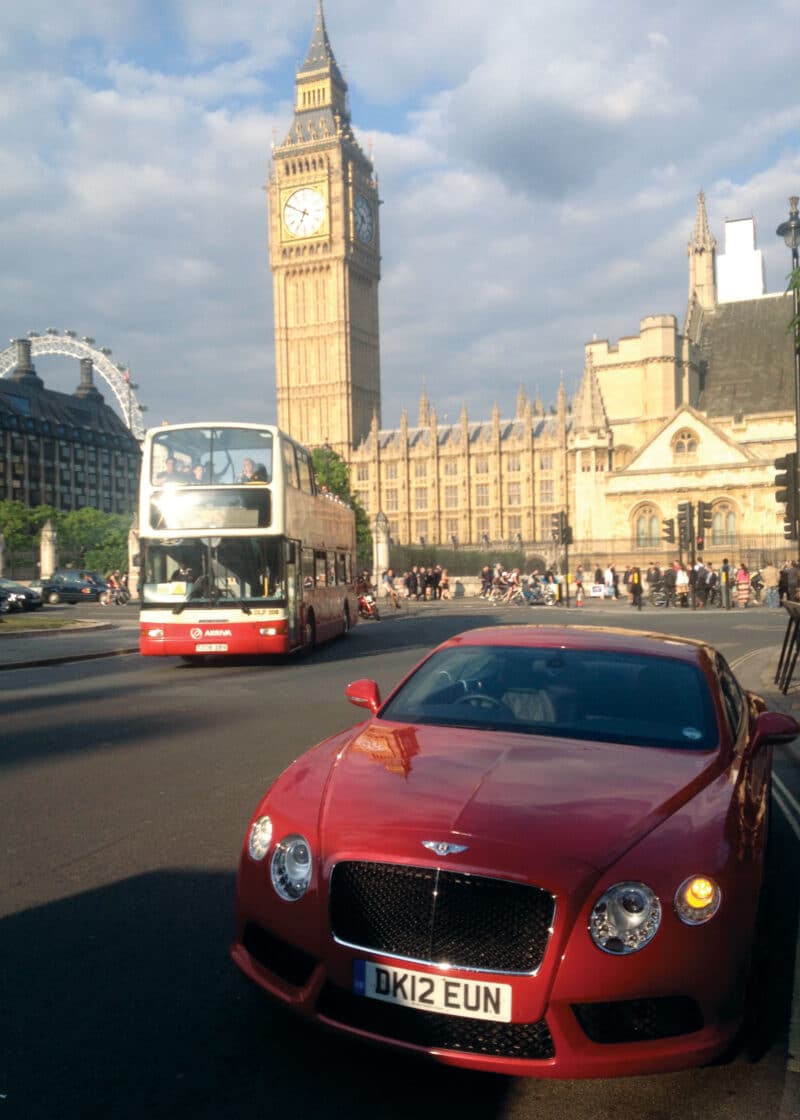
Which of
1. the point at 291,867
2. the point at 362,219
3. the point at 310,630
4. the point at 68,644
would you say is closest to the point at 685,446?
the point at 310,630

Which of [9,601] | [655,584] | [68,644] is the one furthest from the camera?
[655,584]

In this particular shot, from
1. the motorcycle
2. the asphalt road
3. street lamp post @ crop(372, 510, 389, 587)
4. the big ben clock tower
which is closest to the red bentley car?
the asphalt road

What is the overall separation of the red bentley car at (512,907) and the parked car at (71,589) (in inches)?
1634

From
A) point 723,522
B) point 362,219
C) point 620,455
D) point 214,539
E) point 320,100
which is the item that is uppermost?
point 320,100

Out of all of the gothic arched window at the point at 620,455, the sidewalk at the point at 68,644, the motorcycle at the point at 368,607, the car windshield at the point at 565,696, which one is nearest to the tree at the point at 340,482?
the gothic arched window at the point at 620,455

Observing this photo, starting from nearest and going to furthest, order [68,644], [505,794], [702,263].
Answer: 1. [505,794]
2. [68,644]
3. [702,263]

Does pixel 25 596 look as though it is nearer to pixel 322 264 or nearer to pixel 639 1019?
pixel 639 1019

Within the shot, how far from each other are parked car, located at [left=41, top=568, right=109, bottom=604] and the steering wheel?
40.5 m

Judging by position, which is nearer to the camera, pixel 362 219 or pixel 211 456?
pixel 211 456

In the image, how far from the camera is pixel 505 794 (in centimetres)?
315

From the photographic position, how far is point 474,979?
2701 millimetres

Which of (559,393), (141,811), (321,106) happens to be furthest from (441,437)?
→ (141,811)

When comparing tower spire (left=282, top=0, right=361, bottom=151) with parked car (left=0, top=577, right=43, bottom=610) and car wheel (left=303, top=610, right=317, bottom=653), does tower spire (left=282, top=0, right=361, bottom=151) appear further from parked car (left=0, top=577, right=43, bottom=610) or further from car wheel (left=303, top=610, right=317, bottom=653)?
car wheel (left=303, top=610, right=317, bottom=653)

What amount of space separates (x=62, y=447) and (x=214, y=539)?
3910 inches
